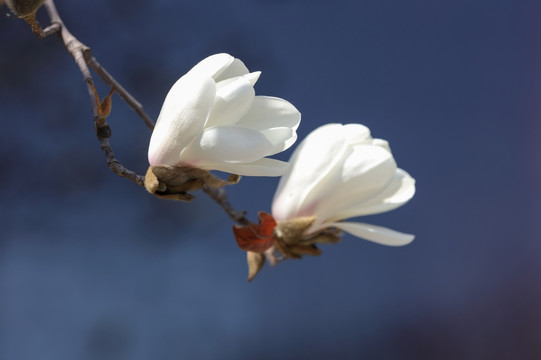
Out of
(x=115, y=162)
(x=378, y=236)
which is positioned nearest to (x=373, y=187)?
(x=378, y=236)

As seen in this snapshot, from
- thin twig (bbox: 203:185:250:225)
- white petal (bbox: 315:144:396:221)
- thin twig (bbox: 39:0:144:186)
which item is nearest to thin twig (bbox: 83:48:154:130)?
thin twig (bbox: 39:0:144:186)

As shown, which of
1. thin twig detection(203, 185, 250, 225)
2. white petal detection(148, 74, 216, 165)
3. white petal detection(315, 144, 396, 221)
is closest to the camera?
white petal detection(148, 74, 216, 165)

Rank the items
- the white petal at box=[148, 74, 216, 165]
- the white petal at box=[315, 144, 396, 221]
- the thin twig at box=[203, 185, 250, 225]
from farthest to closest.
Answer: the thin twig at box=[203, 185, 250, 225], the white petal at box=[315, 144, 396, 221], the white petal at box=[148, 74, 216, 165]

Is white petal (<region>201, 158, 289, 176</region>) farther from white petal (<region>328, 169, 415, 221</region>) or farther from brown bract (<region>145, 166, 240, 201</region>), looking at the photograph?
white petal (<region>328, 169, 415, 221</region>)

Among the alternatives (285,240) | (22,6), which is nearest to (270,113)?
(285,240)

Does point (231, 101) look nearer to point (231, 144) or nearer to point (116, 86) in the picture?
point (231, 144)

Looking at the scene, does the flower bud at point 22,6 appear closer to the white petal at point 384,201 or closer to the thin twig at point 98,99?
the thin twig at point 98,99

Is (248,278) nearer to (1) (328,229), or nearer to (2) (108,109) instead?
(1) (328,229)
